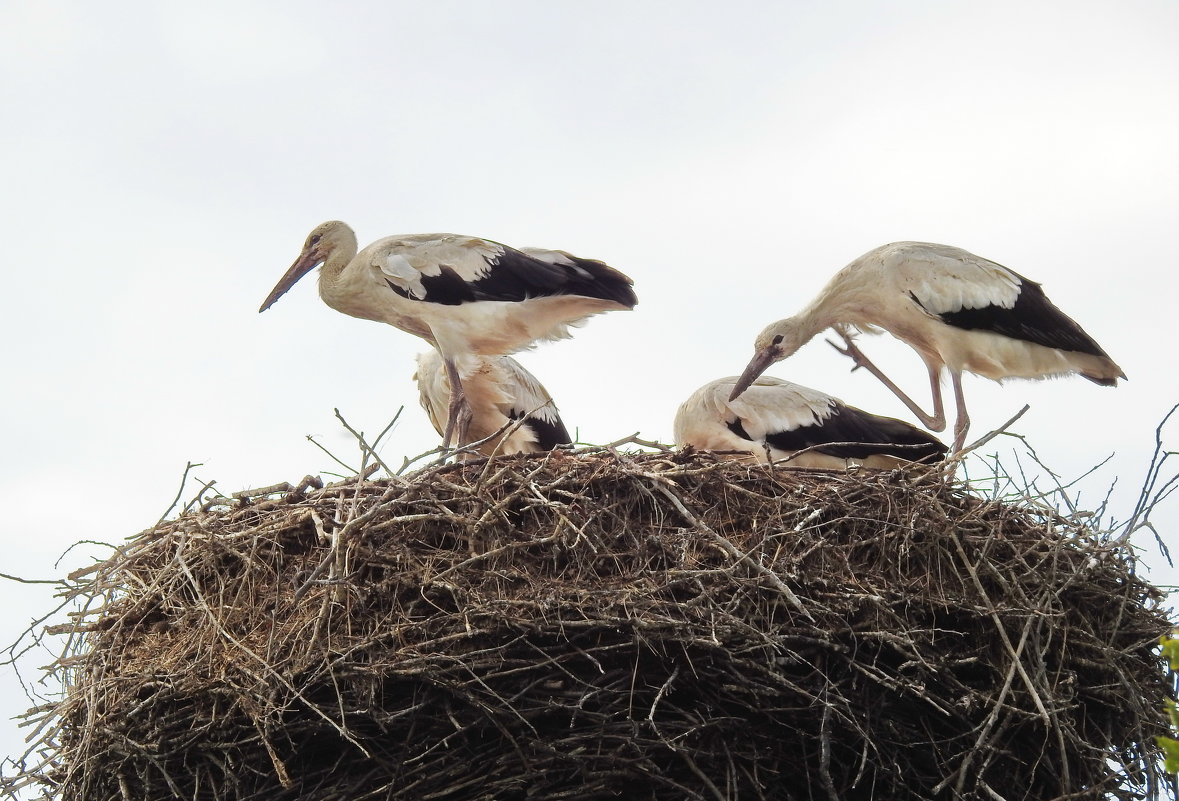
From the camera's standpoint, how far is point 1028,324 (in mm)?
7414

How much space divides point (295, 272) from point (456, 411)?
126 centimetres

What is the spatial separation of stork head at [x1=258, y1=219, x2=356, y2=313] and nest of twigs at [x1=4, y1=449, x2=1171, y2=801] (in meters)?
2.66

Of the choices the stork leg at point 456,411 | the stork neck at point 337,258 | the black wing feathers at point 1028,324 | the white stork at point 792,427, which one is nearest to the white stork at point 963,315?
the black wing feathers at point 1028,324

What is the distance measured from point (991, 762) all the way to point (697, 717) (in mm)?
1077

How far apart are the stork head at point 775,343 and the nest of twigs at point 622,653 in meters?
2.19

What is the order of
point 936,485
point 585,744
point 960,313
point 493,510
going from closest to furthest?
point 585,744 → point 493,510 → point 936,485 → point 960,313

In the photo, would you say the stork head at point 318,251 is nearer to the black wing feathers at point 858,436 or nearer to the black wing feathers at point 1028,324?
the black wing feathers at point 858,436

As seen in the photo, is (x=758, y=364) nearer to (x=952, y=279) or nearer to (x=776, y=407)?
(x=776, y=407)

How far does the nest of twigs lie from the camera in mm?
→ 4988

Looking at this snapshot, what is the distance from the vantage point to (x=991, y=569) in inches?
215

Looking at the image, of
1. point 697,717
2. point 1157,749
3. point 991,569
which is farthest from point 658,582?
point 1157,749

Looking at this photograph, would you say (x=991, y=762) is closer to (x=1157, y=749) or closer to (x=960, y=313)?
(x=1157, y=749)

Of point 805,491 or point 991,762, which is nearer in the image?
point 991,762

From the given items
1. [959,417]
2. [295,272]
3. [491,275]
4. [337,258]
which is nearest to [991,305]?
[959,417]
